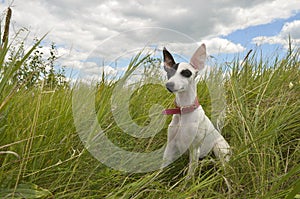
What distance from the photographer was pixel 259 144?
1.30 m

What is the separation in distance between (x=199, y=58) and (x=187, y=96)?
0.63 ft

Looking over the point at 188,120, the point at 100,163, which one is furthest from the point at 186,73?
the point at 100,163

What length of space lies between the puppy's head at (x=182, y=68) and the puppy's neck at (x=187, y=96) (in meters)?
0.07

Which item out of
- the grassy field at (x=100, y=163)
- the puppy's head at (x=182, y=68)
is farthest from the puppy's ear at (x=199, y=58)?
the grassy field at (x=100, y=163)

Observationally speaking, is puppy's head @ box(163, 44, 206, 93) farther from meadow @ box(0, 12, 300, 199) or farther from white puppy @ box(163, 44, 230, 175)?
meadow @ box(0, 12, 300, 199)

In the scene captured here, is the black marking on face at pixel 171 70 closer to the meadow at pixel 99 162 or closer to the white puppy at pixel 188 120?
the white puppy at pixel 188 120

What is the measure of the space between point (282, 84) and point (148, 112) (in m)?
0.97

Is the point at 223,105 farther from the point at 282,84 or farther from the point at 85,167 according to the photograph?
the point at 85,167

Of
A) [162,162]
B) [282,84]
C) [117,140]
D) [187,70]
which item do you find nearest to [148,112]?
[117,140]

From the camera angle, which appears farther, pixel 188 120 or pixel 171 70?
pixel 188 120

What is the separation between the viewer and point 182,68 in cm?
128

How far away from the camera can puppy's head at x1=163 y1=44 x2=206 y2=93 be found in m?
1.26

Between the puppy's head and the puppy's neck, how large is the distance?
0.07 m

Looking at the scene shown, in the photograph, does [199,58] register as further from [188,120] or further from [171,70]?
[188,120]
